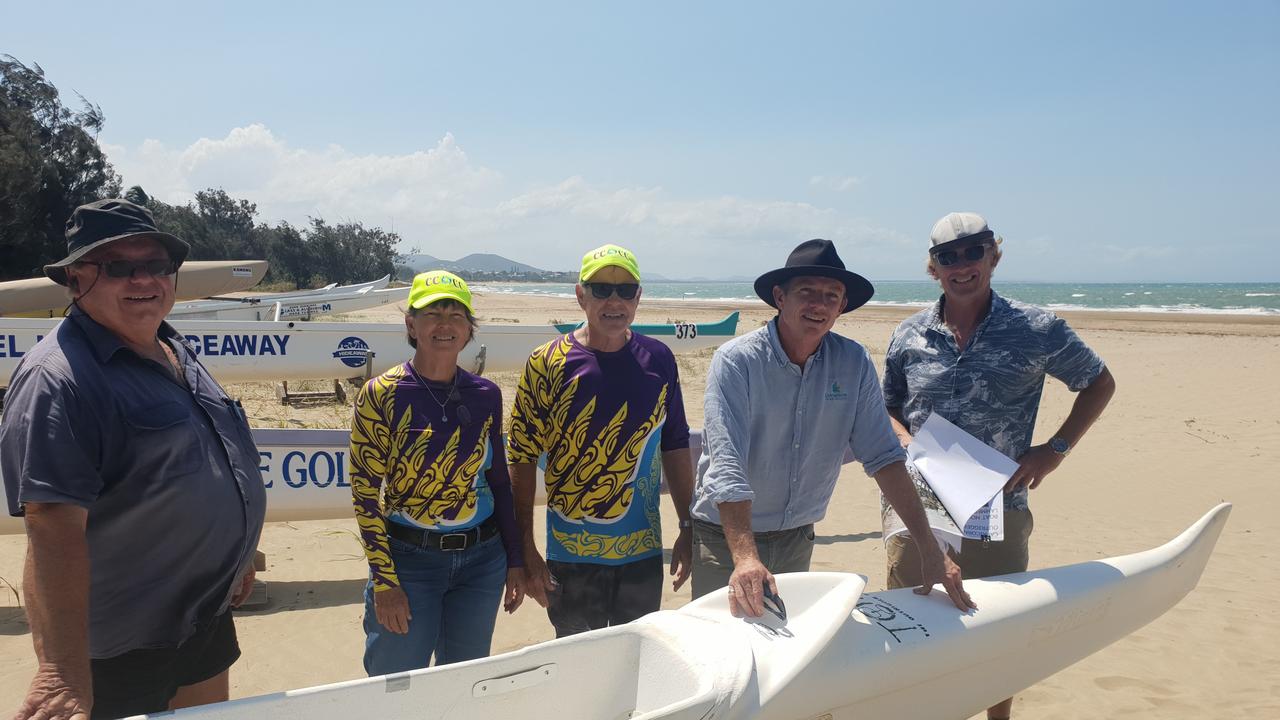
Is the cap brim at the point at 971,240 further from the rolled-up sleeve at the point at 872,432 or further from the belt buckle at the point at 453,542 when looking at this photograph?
the belt buckle at the point at 453,542

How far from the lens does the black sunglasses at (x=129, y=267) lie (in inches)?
67.6

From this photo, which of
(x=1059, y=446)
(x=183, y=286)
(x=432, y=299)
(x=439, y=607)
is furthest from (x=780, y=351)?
(x=183, y=286)

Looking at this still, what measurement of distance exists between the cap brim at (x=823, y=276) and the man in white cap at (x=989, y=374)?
1.22ft

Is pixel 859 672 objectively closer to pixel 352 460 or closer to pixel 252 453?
pixel 352 460

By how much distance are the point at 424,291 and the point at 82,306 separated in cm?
86

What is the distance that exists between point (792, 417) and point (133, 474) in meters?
1.74

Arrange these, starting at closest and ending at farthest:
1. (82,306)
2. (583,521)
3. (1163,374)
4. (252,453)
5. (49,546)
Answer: (49,546) → (82,306) → (252,453) → (583,521) → (1163,374)

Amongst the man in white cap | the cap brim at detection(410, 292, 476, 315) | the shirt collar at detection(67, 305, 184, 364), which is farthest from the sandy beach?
the shirt collar at detection(67, 305, 184, 364)

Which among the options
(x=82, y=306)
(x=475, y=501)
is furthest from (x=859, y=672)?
(x=82, y=306)

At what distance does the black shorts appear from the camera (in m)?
1.72

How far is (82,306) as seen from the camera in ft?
5.55

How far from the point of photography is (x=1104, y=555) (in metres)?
5.07

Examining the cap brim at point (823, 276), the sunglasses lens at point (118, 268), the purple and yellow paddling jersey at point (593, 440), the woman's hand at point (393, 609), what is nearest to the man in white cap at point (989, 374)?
the cap brim at point (823, 276)

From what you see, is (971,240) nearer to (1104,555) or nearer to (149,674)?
(149,674)
